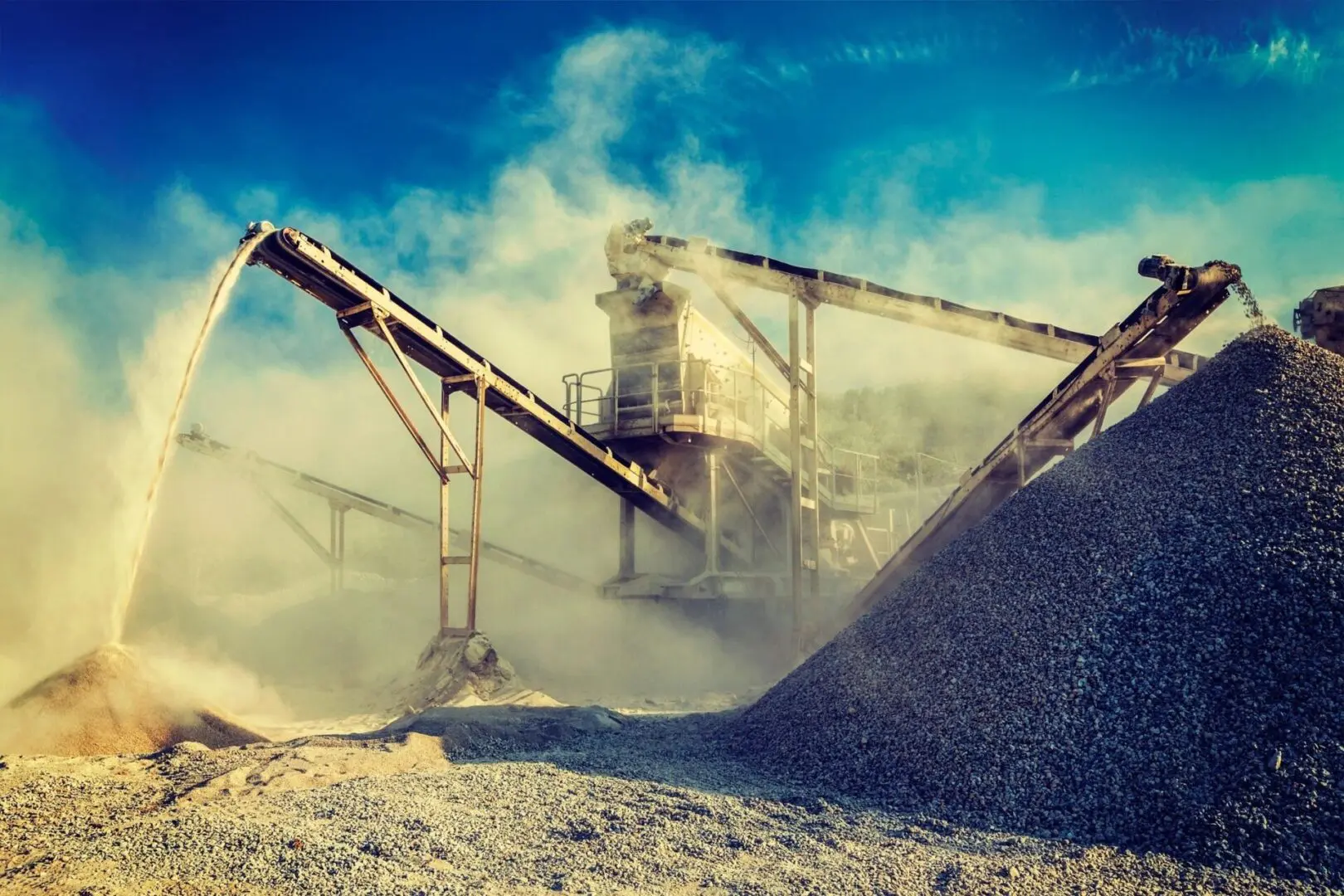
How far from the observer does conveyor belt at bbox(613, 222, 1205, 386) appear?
1039 cm

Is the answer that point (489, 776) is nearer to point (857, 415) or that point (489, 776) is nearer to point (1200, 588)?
point (1200, 588)

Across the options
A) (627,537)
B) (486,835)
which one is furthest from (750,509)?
(486,835)

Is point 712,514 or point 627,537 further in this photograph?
point 627,537

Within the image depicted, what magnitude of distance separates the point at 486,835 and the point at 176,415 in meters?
5.54

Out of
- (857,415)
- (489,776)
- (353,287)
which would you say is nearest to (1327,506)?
(489,776)

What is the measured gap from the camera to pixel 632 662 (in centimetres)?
1322

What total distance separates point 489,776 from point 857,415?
43.6m

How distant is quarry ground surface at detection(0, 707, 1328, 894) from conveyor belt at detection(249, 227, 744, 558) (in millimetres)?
4830

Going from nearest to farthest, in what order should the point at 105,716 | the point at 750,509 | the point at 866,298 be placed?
the point at 105,716, the point at 866,298, the point at 750,509

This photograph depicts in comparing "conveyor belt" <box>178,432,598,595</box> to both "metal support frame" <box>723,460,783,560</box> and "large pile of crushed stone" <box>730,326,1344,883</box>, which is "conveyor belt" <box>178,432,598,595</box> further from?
"large pile of crushed stone" <box>730,326,1344,883</box>

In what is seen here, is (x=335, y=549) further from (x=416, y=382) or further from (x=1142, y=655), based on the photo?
(x=1142, y=655)

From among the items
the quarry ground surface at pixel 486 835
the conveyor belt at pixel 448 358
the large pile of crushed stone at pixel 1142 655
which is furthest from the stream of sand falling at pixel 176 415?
the large pile of crushed stone at pixel 1142 655

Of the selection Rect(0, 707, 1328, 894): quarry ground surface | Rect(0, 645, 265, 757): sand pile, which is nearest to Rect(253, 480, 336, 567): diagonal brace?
Rect(0, 645, 265, 757): sand pile

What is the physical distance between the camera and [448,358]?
10242 millimetres
